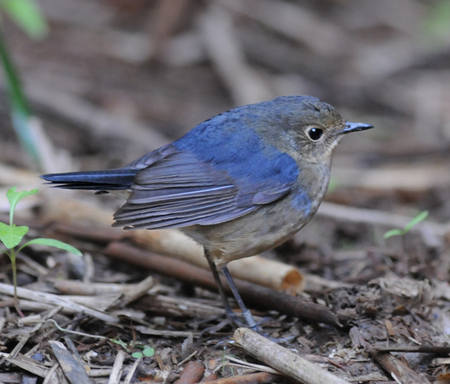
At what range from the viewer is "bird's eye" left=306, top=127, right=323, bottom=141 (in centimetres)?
433

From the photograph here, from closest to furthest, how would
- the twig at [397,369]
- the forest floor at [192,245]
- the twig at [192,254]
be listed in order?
1. the twig at [397,369]
2. the forest floor at [192,245]
3. the twig at [192,254]

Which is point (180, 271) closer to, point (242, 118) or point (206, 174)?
point (206, 174)

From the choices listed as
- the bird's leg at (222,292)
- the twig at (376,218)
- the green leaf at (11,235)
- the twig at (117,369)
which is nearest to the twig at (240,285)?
the bird's leg at (222,292)

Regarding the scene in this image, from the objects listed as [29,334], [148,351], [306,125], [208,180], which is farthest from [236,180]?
[29,334]

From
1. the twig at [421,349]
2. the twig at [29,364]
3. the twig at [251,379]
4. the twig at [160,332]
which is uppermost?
the twig at [160,332]

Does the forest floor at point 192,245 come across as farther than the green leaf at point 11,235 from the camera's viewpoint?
Yes

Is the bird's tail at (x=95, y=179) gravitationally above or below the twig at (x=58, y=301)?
above

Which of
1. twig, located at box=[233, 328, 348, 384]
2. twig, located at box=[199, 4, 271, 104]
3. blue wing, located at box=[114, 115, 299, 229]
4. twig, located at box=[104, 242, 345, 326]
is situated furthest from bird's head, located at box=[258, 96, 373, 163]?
twig, located at box=[199, 4, 271, 104]

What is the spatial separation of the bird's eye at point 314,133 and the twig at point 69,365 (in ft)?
6.77

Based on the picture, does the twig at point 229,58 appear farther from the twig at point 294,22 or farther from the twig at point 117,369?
the twig at point 117,369

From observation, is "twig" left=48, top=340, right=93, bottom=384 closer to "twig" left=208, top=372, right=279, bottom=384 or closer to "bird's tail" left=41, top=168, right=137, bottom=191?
"twig" left=208, top=372, right=279, bottom=384

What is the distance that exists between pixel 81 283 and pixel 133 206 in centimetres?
77

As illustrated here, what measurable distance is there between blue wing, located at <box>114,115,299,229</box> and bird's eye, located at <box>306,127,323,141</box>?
0.24m

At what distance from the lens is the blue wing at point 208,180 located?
395cm
